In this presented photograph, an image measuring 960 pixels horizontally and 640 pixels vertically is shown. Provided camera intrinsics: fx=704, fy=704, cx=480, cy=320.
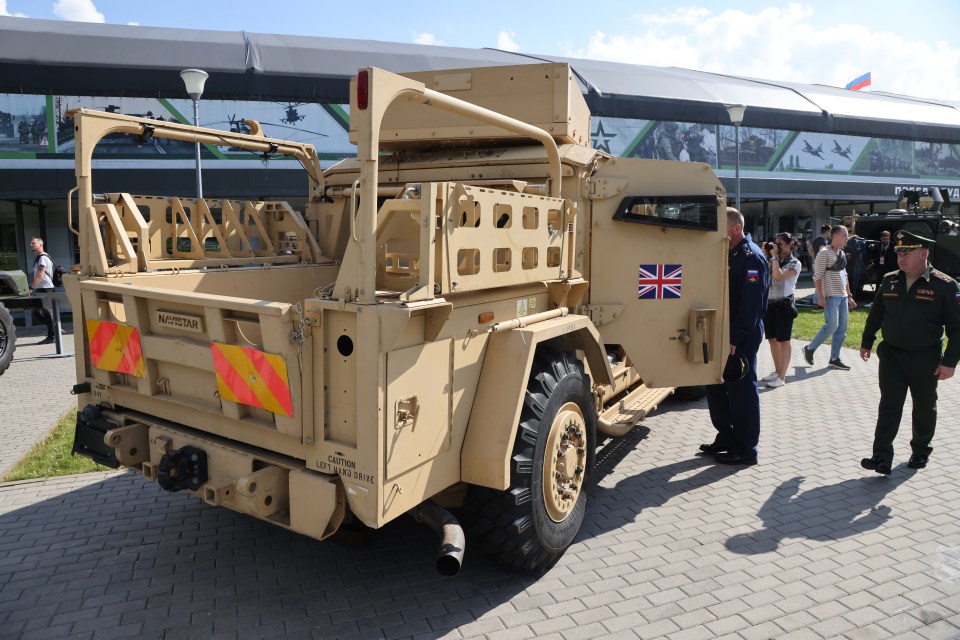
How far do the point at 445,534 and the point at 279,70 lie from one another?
16118 millimetres

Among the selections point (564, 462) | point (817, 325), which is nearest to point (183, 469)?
point (564, 462)

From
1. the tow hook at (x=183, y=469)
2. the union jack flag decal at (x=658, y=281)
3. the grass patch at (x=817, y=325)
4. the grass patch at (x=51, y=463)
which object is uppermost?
the union jack flag decal at (x=658, y=281)

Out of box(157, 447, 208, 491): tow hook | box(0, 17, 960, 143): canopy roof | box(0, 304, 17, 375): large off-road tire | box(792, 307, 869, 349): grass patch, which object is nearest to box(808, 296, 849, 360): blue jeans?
box(792, 307, 869, 349): grass patch

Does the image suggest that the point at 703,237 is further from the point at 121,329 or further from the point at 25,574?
the point at 25,574

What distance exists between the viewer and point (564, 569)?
3.88 m

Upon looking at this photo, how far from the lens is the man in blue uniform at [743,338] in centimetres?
530

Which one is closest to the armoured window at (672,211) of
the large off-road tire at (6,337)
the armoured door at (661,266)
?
the armoured door at (661,266)

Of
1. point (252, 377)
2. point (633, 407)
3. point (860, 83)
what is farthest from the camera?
point (860, 83)

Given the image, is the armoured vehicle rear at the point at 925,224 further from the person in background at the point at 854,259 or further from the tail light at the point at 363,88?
the tail light at the point at 363,88

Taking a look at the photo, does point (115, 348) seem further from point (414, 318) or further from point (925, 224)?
point (925, 224)

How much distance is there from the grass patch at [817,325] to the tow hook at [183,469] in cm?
995

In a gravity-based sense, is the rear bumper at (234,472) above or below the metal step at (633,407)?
above

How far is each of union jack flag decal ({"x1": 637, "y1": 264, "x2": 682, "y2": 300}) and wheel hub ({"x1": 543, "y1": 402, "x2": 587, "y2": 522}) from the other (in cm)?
126

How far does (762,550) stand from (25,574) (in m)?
4.13
